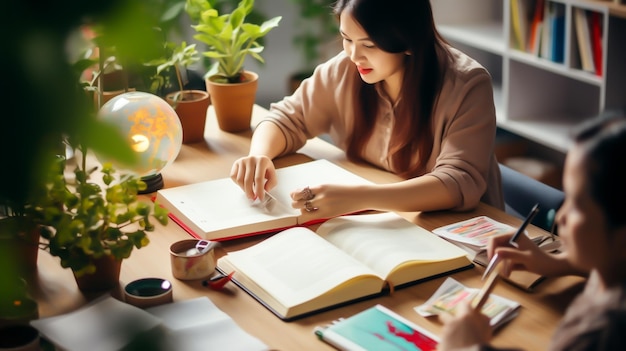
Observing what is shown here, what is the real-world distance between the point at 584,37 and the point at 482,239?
1.89 meters

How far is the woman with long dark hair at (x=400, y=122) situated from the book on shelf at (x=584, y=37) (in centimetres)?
139

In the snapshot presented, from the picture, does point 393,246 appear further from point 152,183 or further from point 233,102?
point 233,102

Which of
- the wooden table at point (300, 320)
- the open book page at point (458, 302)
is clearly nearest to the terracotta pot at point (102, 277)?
the wooden table at point (300, 320)

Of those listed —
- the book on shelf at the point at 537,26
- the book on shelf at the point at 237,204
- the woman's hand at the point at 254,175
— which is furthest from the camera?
the book on shelf at the point at 537,26

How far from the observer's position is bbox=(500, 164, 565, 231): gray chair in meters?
1.78

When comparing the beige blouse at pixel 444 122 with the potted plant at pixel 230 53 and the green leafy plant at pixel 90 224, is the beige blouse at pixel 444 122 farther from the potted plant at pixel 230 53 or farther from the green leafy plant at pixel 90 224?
the green leafy plant at pixel 90 224

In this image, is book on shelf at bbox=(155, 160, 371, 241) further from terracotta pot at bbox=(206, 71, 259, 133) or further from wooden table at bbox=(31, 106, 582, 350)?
terracotta pot at bbox=(206, 71, 259, 133)

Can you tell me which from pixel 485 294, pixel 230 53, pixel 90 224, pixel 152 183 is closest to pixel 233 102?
pixel 230 53

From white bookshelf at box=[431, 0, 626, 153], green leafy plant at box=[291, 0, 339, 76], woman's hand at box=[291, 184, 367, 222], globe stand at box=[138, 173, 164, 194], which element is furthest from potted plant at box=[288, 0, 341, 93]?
woman's hand at box=[291, 184, 367, 222]

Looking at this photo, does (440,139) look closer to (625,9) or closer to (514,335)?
(514,335)

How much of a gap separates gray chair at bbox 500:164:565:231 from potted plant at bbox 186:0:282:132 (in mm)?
740

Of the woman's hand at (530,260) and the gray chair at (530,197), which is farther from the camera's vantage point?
the gray chair at (530,197)

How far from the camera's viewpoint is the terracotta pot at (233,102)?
2.12 m

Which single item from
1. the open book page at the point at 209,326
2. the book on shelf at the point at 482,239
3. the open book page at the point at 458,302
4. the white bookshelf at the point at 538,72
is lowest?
the white bookshelf at the point at 538,72
